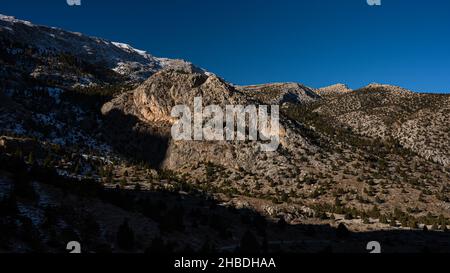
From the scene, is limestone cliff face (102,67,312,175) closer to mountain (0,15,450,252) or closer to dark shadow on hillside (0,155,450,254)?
mountain (0,15,450,252)

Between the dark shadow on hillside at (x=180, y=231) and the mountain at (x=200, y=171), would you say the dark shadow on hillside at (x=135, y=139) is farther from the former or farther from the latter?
the dark shadow on hillside at (x=180, y=231)

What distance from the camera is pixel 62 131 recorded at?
8375 cm

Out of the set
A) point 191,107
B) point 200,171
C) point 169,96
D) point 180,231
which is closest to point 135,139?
point 169,96

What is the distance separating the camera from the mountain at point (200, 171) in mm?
32219

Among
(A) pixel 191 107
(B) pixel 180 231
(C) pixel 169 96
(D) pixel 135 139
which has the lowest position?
(B) pixel 180 231

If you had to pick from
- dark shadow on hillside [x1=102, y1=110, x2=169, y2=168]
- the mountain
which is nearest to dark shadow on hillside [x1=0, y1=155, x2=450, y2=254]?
the mountain

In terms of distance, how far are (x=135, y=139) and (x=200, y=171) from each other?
1996 cm

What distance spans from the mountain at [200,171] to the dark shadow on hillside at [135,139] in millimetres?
294

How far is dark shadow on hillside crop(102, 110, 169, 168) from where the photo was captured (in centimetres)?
8694

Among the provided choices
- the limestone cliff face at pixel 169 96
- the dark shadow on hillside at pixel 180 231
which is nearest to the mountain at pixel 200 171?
the dark shadow on hillside at pixel 180 231

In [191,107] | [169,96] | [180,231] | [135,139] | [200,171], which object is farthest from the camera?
[169,96]

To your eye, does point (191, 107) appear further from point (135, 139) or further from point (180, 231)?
point (180, 231)

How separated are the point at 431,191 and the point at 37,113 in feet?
241

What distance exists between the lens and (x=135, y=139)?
90250 millimetres
